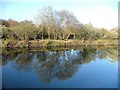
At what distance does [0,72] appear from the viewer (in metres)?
10.3

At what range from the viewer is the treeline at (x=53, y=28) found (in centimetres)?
2275

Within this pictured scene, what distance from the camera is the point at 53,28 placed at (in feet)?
84.1

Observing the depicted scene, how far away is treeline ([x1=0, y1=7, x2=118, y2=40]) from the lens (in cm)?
2275

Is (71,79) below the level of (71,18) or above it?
below

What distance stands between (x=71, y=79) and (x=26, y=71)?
2.72 meters

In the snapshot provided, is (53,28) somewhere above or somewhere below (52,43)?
above

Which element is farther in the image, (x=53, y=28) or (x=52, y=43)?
(x=53, y=28)

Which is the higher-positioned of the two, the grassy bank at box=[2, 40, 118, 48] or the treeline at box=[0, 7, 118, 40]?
the treeline at box=[0, 7, 118, 40]

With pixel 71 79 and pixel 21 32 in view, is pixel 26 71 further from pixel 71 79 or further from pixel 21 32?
pixel 21 32

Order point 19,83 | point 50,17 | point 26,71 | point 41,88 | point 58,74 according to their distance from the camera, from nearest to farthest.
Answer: point 41,88, point 19,83, point 58,74, point 26,71, point 50,17

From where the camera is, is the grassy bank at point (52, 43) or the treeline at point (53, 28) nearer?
the grassy bank at point (52, 43)

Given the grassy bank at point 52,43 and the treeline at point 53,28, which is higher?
the treeline at point 53,28

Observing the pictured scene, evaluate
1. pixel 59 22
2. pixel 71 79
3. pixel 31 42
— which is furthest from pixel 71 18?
Result: pixel 71 79

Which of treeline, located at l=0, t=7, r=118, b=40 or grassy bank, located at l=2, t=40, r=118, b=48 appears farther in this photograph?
treeline, located at l=0, t=7, r=118, b=40
